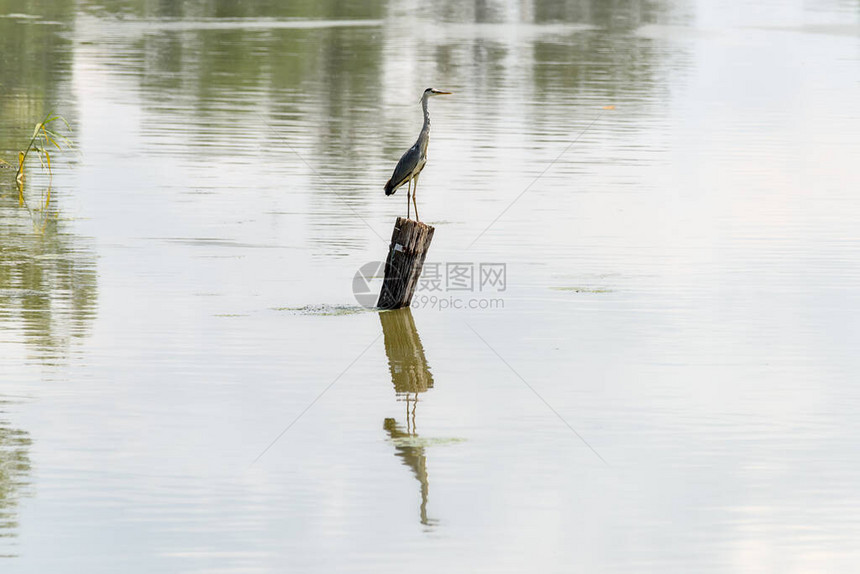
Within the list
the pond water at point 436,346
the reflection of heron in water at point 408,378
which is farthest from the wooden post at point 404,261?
the pond water at point 436,346

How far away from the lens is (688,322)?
12.8 meters

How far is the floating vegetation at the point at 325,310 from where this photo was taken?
1286 centimetres

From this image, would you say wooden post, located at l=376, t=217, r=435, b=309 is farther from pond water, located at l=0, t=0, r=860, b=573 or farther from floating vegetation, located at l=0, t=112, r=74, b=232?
floating vegetation, located at l=0, t=112, r=74, b=232

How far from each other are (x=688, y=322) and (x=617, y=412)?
9.60ft

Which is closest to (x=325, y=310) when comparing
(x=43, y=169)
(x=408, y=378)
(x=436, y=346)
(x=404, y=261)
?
(x=404, y=261)

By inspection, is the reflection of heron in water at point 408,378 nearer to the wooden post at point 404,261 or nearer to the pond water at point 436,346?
the pond water at point 436,346

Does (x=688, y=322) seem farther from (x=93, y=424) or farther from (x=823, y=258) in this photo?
(x=93, y=424)

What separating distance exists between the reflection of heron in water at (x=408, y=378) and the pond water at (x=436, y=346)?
32mm

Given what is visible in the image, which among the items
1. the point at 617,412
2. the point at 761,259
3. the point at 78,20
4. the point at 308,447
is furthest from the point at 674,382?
the point at 78,20

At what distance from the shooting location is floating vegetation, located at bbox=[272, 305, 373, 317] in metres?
12.9

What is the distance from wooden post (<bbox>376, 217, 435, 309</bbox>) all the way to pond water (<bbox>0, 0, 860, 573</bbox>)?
25 centimetres

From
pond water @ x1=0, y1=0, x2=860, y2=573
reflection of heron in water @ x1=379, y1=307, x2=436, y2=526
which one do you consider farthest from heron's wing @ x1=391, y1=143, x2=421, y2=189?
reflection of heron in water @ x1=379, y1=307, x2=436, y2=526

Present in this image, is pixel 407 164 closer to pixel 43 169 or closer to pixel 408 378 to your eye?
pixel 408 378

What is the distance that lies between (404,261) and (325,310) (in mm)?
840
